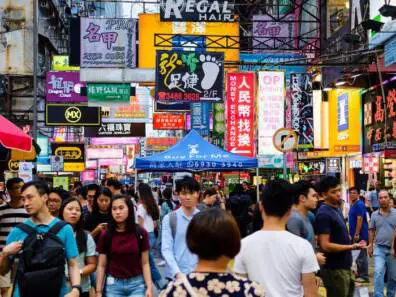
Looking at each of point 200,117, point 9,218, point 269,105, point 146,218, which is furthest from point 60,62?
point 9,218

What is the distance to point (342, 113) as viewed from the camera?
28.3m

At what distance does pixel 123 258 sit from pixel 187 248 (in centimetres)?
177

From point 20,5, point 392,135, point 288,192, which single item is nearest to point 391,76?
point 392,135

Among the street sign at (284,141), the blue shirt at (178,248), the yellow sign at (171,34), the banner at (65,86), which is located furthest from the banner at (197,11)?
the blue shirt at (178,248)

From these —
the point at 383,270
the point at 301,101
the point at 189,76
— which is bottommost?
the point at 383,270

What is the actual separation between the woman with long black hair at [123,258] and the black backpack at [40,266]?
1.19 m

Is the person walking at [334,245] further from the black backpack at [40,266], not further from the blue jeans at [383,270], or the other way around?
the blue jeans at [383,270]

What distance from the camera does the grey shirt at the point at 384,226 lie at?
10289 mm

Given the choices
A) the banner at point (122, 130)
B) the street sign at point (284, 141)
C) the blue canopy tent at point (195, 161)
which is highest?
the banner at point (122, 130)

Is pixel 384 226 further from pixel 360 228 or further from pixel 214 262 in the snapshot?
pixel 214 262

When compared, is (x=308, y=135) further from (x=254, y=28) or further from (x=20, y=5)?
(x=20, y=5)

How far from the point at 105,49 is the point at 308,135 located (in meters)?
7.59

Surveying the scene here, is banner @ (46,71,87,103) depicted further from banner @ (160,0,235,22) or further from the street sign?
the street sign

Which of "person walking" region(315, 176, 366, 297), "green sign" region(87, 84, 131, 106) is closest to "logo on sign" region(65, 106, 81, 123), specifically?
"green sign" region(87, 84, 131, 106)
